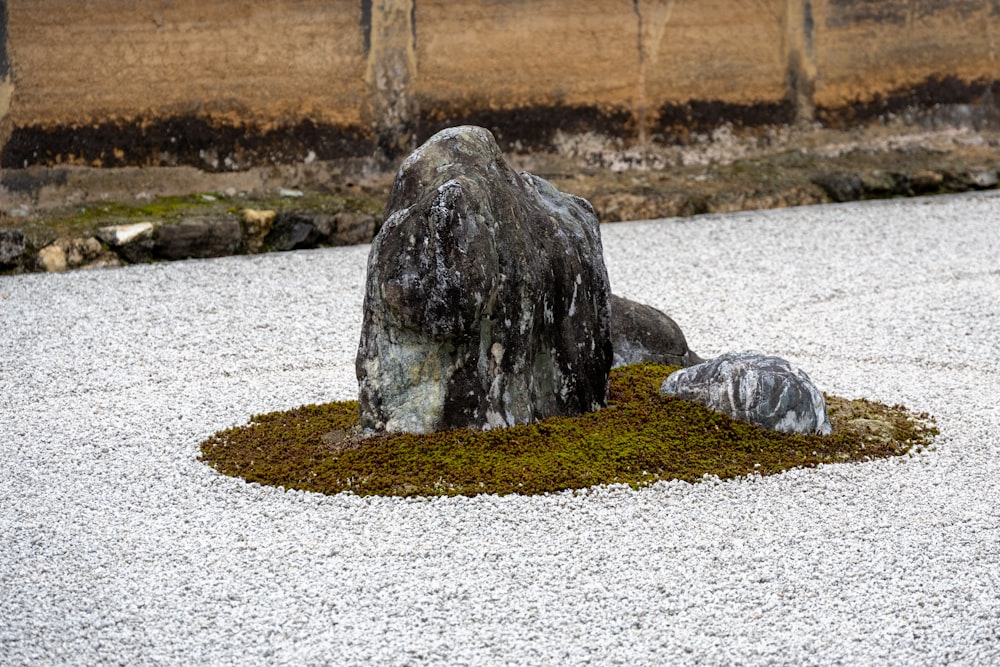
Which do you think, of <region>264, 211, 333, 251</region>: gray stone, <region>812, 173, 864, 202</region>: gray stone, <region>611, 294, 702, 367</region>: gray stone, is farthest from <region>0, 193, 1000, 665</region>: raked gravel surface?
Answer: <region>812, 173, 864, 202</region>: gray stone

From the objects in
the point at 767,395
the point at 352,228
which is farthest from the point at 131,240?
the point at 767,395

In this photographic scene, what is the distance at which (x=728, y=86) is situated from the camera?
14672mm

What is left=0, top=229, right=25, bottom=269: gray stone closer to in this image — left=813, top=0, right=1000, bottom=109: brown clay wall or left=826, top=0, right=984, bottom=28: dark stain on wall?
left=813, top=0, right=1000, bottom=109: brown clay wall

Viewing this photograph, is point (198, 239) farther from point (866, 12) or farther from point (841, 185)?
point (866, 12)

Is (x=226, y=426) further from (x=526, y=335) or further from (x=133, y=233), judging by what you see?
(x=133, y=233)

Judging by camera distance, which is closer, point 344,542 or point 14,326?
point 344,542

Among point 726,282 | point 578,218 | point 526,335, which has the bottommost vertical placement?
point 726,282

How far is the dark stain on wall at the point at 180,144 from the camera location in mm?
12023

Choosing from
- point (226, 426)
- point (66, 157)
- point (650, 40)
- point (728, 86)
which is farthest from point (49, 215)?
point (728, 86)

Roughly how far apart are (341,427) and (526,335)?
46.6 inches

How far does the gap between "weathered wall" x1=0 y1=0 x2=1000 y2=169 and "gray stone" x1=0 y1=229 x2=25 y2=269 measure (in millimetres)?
793

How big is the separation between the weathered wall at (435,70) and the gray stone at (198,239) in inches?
33.5

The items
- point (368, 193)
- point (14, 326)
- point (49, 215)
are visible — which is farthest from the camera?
point (368, 193)

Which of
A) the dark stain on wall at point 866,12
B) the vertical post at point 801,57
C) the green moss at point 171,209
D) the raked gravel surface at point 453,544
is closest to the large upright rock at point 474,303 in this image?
the raked gravel surface at point 453,544
